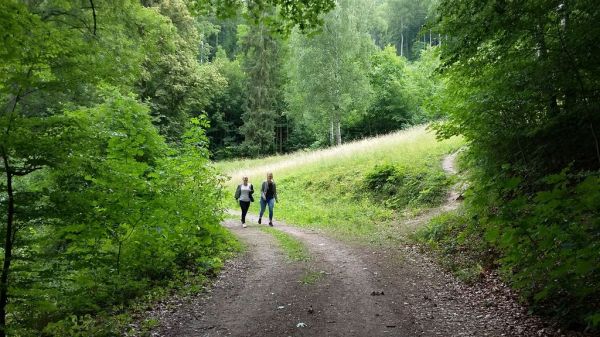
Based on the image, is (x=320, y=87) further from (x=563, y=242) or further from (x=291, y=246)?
(x=563, y=242)

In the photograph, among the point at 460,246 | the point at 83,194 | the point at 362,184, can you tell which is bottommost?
the point at 460,246

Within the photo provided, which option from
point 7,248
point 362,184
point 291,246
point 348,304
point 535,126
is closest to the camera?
point 7,248

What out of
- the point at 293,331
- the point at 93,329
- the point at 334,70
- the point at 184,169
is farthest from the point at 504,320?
the point at 334,70

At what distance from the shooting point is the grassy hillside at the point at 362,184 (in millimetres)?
14862

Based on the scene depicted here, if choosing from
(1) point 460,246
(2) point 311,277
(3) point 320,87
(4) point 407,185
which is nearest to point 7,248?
(2) point 311,277

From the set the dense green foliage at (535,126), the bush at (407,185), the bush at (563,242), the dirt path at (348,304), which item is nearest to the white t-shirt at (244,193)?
the dirt path at (348,304)

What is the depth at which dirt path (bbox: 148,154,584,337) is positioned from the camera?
5453 millimetres

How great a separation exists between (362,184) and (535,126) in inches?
445

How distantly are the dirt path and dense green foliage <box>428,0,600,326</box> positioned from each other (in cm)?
68

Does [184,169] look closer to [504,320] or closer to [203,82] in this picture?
[504,320]

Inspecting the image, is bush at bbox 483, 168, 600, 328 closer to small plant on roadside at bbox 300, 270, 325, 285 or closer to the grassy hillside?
small plant on roadside at bbox 300, 270, 325, 285

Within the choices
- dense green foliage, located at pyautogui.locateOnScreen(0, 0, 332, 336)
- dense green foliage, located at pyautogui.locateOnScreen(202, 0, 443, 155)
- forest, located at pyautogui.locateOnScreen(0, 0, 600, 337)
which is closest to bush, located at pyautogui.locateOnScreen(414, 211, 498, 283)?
forest, located at pyautogui.locateOnScreen(0, 0, 600, 337)

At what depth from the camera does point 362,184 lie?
1848 centimetres

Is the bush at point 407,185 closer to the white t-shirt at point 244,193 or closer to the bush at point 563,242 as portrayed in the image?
the white t-shirt at point 244,193
